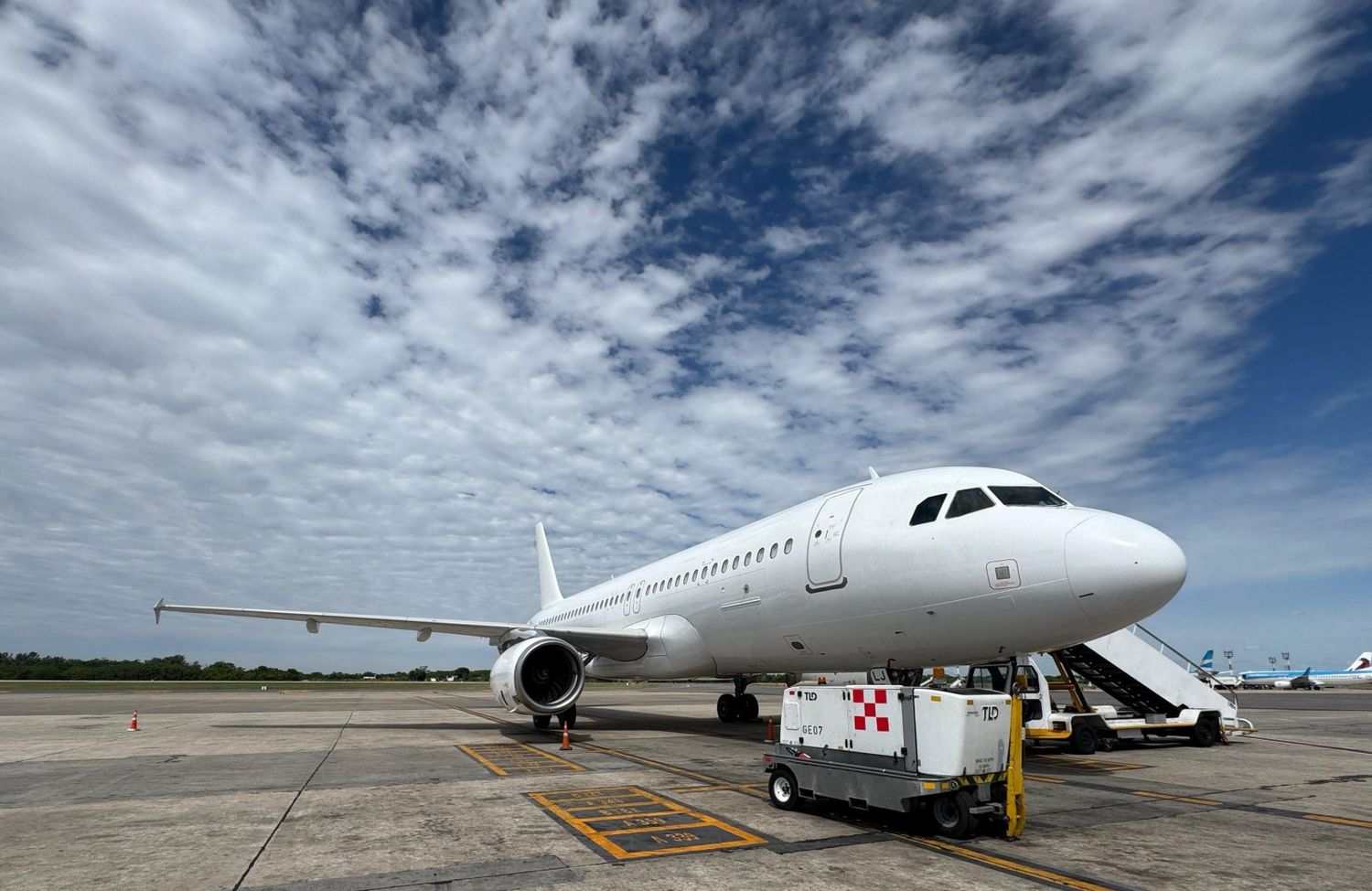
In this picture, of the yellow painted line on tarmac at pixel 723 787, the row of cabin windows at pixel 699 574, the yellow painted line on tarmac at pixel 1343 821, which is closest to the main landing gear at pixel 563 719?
the row of cabin windows at pixel 699 574

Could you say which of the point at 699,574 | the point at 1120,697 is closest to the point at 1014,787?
the point at 699,574

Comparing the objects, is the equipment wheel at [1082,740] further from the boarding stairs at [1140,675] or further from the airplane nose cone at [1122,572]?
the airplane nose cone at [1122,572]

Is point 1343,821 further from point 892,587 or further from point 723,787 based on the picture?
point 723,787

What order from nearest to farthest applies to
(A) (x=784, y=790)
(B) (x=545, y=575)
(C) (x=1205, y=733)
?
(A) (x=784, y=790) → (C) (x=1205, y=733) → (B) (x=545, y=575)

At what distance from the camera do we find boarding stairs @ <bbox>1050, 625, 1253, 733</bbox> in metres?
15.5

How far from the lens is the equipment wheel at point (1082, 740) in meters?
14.2

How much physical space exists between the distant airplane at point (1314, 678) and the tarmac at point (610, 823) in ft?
241

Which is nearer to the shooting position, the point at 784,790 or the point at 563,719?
the point at 784,790

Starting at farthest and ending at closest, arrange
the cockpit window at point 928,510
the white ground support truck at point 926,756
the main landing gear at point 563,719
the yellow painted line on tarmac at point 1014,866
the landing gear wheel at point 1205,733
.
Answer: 1. the main landing gear at point 563,719
2. the landing gear wheel at point 1205,733
3. the cockpit window at point 928,510
4. the white ground support truck at point 926,756
5. the yellow painted line on tarmac at point 1014,866

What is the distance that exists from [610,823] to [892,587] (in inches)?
197

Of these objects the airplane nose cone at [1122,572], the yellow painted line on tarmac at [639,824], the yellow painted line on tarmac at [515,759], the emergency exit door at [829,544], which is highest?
the emergency exit door at [829,544]

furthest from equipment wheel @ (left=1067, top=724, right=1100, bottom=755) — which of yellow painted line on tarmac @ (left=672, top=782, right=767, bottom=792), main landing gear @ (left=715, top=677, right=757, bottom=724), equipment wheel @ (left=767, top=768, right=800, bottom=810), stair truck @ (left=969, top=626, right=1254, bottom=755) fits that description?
main landing gear @ (left=715, top=677, right=757, bottom=724)

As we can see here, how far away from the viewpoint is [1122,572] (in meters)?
8.55

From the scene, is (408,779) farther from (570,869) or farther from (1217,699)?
(1217,699)
